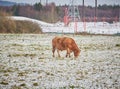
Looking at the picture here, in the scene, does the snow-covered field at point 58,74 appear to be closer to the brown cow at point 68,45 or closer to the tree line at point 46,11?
the brown cow at point 68,45

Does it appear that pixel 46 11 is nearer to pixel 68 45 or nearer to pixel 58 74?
pixel 68 45

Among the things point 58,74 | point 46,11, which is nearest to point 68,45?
point 58,74

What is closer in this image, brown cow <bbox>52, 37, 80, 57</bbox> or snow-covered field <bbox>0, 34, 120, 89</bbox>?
snow-covered field <bbox>0, 34, 120, 89</bbox>

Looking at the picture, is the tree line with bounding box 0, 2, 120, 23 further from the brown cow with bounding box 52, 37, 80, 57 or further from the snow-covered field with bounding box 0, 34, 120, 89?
the snow-covered field with bounding box 0, 34, 120, 89

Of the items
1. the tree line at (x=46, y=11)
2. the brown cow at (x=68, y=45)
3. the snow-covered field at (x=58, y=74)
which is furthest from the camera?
the tree line at (x=46, y=11)

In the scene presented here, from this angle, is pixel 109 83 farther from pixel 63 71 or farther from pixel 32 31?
pixel 32 31

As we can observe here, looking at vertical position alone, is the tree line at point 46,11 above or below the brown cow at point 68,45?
above

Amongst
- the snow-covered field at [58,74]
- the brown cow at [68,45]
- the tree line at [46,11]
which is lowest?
the snow-covered field at [58,74]

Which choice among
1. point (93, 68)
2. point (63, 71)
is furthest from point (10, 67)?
point (93, 68)

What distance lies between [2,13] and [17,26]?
3.42m

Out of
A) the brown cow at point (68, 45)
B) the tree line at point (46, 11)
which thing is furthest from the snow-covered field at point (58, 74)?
the tree line at point (46, 11)

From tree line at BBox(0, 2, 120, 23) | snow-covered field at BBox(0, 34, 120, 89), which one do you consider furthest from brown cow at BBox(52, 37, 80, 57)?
tree line at BBox(0, 2, 120, 23)

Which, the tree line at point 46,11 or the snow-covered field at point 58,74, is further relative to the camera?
the tree line at point 46,11

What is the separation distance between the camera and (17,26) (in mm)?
52688
